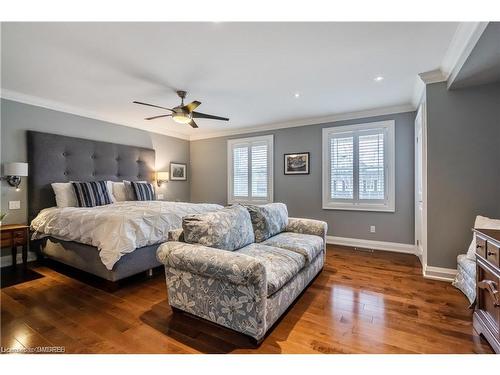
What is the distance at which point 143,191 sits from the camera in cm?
440

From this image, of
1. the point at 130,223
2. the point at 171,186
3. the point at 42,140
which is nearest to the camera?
the point at 130,223

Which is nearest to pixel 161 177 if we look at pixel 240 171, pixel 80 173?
pixel 80 173

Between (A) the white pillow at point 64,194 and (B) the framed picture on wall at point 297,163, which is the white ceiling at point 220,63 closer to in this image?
(B) the framed picture on wall at point 297,163

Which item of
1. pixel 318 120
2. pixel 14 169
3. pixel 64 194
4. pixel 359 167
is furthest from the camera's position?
pixel 318 120

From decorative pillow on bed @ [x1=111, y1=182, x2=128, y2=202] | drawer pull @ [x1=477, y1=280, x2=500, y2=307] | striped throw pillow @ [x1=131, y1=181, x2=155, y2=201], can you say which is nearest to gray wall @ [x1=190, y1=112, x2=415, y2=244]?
striped throw pillow @ [x1=131, y1=181, x2=155, y2=201]

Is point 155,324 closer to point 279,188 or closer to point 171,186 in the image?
point 279,188

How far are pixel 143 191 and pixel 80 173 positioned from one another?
1.01m

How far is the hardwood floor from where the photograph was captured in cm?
169

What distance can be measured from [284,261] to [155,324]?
3.95ft

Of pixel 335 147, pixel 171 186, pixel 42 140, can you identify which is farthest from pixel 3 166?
pixel 335 147

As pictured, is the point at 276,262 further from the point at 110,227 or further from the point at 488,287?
the point at 110,227

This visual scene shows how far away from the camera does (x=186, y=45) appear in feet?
7.34

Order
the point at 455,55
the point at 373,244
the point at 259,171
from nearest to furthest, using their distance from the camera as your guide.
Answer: the point at 455,55
the point at 373,244
the point at 259,171

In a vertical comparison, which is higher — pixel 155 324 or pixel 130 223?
pixel 130 223
